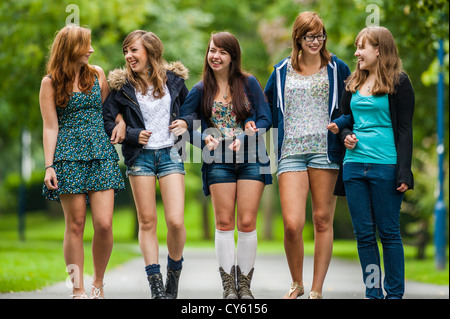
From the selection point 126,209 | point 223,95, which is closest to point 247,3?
point 126,209

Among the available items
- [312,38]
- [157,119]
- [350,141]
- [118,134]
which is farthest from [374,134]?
[118,134]

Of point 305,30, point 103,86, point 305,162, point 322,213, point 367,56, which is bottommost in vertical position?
point 322,213

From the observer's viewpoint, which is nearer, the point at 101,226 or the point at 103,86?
the point at 101,226

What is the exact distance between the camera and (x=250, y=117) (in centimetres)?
614

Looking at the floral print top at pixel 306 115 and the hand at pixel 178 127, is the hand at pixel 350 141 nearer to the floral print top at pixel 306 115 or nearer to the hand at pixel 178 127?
the floral print top at pixel 306 115

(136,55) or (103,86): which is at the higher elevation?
(136,55)

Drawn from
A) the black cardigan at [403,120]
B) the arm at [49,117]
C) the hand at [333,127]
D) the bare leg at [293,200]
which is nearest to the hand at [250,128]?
the bare leg at [293,200]

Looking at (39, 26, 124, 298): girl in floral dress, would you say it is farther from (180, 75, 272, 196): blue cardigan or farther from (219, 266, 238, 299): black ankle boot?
(219, 266, 238, 299): black ankle boot

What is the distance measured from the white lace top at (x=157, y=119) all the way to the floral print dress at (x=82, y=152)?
36cm

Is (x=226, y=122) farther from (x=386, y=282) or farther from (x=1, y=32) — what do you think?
(x=1, y=32)

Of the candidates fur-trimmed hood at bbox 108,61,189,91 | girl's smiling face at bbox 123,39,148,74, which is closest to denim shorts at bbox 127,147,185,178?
fur-trimmed hood at bbox 108,61,189,91

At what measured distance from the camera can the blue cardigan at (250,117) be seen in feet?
20.0

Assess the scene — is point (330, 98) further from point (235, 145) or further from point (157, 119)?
point (157, 119)

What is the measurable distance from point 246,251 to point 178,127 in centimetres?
119
